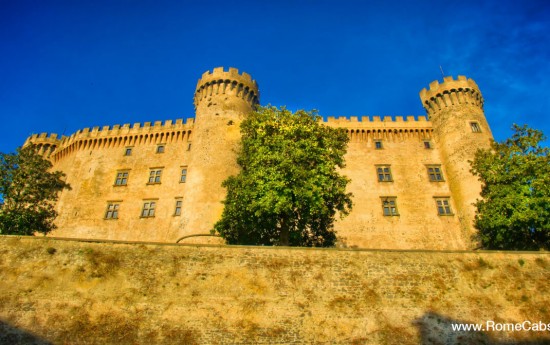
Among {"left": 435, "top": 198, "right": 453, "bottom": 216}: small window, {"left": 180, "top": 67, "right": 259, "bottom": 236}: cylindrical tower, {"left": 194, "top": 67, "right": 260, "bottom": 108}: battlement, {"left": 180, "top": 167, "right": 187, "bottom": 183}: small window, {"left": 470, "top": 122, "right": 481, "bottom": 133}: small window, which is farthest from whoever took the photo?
{"left": 194, "top": 67, "right": 260, "bottom": 108}: battlement

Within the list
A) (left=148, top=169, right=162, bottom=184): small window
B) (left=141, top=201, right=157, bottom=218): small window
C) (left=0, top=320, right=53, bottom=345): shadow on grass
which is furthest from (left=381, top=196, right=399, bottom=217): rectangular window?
(left=0, top=320, right=53, bottom=345): shadow on grass

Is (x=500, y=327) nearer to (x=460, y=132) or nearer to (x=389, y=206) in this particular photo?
(x=389, y=206)

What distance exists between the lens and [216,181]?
29.1m

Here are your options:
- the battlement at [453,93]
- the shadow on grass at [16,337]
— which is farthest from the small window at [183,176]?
the battlement at [453,93]

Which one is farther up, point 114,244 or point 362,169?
point 362,169

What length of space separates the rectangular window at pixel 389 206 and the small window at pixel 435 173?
163 inches

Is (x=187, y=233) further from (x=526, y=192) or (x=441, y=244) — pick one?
(x=526, y=192)

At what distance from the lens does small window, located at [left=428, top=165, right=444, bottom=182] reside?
33.7 m

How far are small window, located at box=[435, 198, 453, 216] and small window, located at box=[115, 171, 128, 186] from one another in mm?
26872

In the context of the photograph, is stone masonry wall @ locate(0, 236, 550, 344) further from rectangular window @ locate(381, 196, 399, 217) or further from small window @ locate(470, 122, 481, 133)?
small window @ locate(470, 122, 481, 133)

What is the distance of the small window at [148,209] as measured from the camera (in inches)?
1280

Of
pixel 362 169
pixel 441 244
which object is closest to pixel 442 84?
pixel 362 169

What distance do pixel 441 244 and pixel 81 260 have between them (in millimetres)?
24819

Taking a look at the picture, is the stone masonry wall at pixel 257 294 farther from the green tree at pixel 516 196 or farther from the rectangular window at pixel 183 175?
the rectangular window at pixel 183 175
